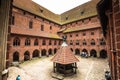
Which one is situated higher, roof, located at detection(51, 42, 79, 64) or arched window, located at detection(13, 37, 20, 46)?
arched window, located at detection(13, 37, 20, 46)

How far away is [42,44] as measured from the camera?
26.6 meters

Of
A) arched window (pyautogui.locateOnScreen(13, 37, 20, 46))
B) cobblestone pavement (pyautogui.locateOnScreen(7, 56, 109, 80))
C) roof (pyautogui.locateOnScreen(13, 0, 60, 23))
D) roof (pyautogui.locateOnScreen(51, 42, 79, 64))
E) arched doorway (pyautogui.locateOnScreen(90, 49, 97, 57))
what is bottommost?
cobblestone pavement (pyautogui.locateOnScreen(7, 56, 109, 80))

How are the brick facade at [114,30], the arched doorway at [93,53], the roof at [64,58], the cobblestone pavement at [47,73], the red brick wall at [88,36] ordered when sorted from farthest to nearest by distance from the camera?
the arched doorway at [93,53] < the red brick wall at [88,36] < the roof at [64,58] < the cobblestone pavement at [47,73] < the brick facade at [114,30]

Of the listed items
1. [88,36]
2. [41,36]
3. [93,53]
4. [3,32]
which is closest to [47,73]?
[3,32]

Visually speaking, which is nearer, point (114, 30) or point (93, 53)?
point (114, 30)

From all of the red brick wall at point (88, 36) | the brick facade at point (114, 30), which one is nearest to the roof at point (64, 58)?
the brick facade at point (114, 30)

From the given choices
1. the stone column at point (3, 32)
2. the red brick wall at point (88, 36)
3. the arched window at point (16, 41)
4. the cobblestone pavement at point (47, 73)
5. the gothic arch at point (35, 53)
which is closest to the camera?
the stone column at point (3, 32)

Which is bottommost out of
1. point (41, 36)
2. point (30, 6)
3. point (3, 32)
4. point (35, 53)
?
point (35, 53)

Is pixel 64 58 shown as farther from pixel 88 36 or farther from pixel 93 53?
pixel 93 53

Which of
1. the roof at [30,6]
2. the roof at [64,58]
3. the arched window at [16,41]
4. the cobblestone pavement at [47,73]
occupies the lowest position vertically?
the cobblestone pavement at [47,73]

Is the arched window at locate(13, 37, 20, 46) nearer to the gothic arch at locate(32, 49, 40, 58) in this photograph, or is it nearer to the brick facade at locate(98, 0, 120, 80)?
the gothic arch at locate(32, 49, 40, 58)

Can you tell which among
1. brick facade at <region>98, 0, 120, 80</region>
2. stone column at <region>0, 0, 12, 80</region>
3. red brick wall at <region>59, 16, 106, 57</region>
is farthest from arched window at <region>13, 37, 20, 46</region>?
stone column at <region>0, 0, 12, 80</region>

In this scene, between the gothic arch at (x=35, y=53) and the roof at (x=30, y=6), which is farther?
the gothic arch at (x=35, y=53)

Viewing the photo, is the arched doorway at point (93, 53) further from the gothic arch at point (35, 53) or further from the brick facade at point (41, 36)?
the gothic arch at point (35, 53)
